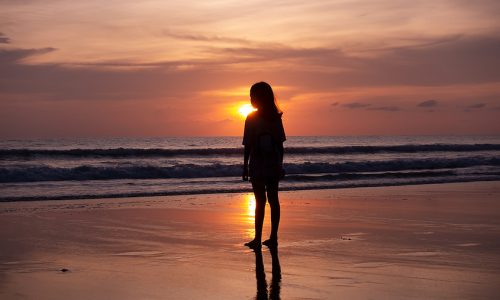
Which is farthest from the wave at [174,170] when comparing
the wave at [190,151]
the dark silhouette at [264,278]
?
the dark silhouette at [264,278]

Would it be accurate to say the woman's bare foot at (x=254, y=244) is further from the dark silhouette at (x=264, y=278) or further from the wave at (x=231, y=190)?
the wave at (x=231, y=190)

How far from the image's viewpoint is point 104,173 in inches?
1009

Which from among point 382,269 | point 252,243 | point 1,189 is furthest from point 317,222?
point 1,189

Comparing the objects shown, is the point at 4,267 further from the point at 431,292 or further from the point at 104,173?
the point at 104,173

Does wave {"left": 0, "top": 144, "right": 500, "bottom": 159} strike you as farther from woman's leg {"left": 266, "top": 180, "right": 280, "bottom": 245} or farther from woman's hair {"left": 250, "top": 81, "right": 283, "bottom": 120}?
woman's hair {"left": 250, "top": 81, "right": 283, "bottom": 120}

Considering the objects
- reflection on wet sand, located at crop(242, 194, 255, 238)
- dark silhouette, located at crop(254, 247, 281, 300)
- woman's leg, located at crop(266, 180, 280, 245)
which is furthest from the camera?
reflection on wet sand, located at crop(242, 194, 255, 238)

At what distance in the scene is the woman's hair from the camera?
325 inches

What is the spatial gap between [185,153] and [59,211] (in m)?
24.4

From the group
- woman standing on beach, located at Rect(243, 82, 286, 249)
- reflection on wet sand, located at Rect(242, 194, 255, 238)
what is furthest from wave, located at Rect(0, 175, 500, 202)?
woman standing on beach, located at Rect(243, 82, 286, 249)

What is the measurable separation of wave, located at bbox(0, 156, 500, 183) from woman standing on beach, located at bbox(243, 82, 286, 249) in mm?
16235

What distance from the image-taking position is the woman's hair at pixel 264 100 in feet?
27.1

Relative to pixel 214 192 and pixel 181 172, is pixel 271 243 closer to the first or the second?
pixel 214 192

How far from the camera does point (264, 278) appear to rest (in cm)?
633

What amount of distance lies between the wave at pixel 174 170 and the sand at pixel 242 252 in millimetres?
11110
